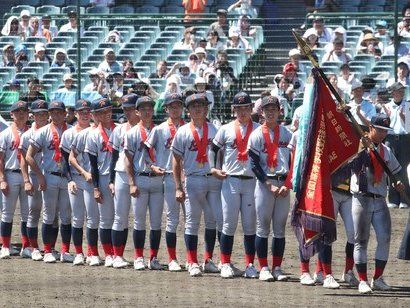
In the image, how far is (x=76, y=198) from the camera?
612 inches

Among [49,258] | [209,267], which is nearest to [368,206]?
[209,267]

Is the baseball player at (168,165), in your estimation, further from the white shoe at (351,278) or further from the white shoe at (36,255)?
the white shoe at (351,278)

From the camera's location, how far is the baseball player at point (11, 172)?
16.1 meters

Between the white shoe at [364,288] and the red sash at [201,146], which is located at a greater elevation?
the red sash at [201,146]

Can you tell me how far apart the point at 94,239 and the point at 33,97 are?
6.65 m

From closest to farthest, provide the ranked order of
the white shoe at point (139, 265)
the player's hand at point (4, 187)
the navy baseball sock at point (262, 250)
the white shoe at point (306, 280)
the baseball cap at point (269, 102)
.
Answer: the white shoe at point (306, 280) < the baseball cap at point (269, 102) < the navy baseball sock at point (262, 250) < the white shoe at point (139, 265) < the player's hand at point (4, 187)

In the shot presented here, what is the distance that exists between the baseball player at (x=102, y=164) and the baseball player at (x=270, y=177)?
1917mm

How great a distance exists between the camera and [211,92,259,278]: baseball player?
14.4 metres

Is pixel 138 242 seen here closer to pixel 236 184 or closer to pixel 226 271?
pixel 226 271

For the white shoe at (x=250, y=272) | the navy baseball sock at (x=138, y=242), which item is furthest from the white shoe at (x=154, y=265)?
the white shoe at (x=250, y=272)

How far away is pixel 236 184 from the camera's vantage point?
1438 centimetres

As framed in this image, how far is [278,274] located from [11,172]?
3.69 meters

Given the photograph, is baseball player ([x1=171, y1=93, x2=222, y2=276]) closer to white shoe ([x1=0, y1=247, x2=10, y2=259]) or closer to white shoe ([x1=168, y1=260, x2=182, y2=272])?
white shoe ([x1=168, y1=260, x2=182, y2=272])

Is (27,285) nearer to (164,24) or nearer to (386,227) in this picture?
(386,227)
